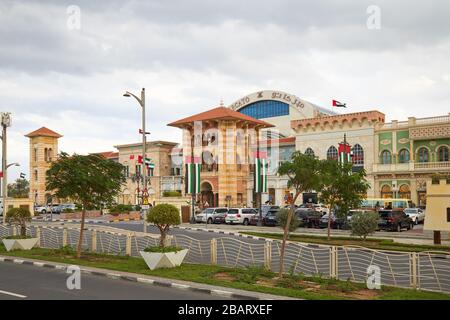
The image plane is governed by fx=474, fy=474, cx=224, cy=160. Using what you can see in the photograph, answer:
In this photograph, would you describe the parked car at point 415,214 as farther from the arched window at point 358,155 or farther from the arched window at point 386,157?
the arched window at point 358,155

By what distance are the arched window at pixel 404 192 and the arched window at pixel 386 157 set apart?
3.22 m

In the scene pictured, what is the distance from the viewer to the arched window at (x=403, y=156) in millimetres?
51594

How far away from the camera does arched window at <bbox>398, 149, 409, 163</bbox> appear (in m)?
51.6

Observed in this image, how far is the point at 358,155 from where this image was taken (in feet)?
180

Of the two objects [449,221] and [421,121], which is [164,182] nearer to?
[421,121]

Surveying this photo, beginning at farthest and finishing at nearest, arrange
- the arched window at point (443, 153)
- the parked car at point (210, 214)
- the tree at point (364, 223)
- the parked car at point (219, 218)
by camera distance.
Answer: the arched window at point (443, 153), the parked car at point (210, 214), the parked car at point (219, 218), the tree at point (364, 223)

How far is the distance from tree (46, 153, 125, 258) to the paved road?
166 inches

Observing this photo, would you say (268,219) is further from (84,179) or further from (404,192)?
(84,179)

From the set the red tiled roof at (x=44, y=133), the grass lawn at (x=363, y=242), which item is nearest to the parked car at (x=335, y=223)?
the grass lawn at (x=363, y=242)

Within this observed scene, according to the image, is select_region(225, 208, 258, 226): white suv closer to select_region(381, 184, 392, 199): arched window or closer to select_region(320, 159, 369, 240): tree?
select_region(320, 159, 369, 240): tree

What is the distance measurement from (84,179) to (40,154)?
210 ft

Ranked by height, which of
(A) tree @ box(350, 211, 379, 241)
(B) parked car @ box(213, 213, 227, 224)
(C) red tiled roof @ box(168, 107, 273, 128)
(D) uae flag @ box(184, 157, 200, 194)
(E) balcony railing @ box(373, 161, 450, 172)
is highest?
(C) red tiled roof @ box(168, 107, 273, 128)

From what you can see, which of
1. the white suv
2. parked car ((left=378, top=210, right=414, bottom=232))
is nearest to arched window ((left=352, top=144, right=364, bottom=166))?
the white suv

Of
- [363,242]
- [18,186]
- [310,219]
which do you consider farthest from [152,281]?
[18,186]
